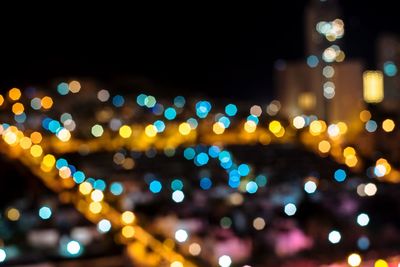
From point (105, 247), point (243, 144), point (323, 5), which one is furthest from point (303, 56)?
point (105, 247)

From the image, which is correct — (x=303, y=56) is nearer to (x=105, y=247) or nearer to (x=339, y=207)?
(x=339, y=207)

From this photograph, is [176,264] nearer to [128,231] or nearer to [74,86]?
[128,231]

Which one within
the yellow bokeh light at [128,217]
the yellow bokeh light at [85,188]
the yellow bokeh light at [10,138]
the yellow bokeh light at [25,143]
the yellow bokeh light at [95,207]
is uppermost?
the yellow bokeh light at [10,138]

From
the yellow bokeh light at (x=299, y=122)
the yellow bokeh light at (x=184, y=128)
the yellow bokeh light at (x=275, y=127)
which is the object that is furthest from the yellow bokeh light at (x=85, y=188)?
the yellow bokeh light at (x=299, y=122)

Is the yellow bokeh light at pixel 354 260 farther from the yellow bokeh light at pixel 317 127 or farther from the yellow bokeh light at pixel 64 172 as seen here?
the yellow bokeh light at pixel 317 127

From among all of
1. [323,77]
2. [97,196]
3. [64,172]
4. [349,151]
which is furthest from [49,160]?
[323,77]

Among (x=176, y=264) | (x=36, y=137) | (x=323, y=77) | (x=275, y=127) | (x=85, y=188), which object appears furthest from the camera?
(x=323, y=77)
